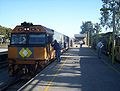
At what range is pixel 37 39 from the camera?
15625 millimetres

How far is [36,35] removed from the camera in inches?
618

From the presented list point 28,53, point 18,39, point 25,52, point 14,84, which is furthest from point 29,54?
point 14,84

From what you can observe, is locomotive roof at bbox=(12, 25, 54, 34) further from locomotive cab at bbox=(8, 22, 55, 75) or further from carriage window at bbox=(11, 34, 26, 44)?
carriage window at bbox=(11, 34, 26, 44)

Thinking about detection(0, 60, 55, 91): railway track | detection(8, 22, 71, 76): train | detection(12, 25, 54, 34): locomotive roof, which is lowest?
detection(0, 60, 55, 91): railway track

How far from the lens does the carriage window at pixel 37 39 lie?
15.5m

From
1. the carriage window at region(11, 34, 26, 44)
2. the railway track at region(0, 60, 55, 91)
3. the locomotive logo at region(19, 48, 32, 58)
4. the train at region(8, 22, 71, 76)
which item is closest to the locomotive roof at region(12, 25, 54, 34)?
the train at region(8, 22, 71, 76)

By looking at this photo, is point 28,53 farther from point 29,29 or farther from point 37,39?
point 29,29

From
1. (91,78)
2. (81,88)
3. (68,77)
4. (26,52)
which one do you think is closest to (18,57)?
(26,52)

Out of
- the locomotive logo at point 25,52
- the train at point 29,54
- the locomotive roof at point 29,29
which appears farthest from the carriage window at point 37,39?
the locomotive logo at point 25,52

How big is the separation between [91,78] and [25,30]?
17.5 ft

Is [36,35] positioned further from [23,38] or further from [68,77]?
[68,77]

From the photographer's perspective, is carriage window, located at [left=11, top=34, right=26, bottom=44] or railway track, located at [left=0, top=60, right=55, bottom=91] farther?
carriage window, located at [left=11, top=34, right=26, bottom=44]

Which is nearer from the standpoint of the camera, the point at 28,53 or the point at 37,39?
the point at 28,53

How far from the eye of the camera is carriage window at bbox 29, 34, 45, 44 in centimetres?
1555
